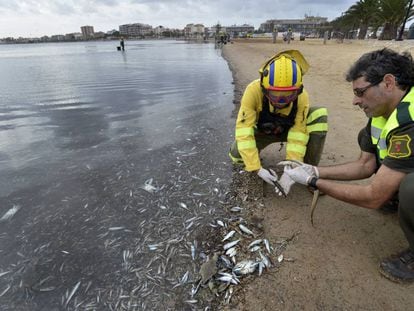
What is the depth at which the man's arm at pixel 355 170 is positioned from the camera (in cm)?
337

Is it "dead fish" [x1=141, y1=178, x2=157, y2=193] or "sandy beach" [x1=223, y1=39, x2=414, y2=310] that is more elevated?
"sandy beach" [x1=223, y1=39, x2=414, y2=310]

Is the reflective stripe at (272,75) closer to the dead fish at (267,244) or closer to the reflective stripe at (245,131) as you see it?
the reflective stripe at (245,131)

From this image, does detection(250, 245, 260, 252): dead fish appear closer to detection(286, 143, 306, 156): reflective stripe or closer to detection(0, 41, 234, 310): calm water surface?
detection(0, 41, 234, 310): calm water surface

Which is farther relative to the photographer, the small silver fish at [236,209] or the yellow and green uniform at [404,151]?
the small silver fish at [236,209]

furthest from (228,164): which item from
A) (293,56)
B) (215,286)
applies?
(215,286)

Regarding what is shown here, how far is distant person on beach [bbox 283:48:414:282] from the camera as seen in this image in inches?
91.4

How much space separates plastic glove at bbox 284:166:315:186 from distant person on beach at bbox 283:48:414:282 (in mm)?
120

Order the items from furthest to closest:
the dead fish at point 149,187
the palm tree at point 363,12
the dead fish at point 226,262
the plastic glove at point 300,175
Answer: the palm tree at point 363,12 < the dead fish at point 149,187 < the plastic glove at point 300,175 < the dead fish at point 226,262

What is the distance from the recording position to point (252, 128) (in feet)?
12.4

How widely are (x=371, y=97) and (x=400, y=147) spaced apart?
1.99 ft

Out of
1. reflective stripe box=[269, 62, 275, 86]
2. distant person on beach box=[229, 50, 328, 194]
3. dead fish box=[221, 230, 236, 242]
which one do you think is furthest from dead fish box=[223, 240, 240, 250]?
reflective stripe box=[269, 62, 275, 86]

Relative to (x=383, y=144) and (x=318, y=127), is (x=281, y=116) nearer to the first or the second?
(x=318, y=127)

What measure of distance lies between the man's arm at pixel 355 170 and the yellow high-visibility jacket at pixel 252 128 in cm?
50

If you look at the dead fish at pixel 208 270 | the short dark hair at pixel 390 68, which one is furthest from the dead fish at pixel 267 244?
the short dark hair at pixel 390 68
